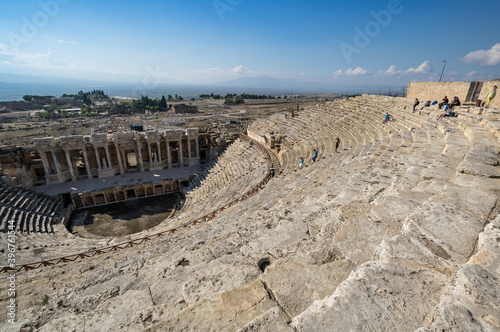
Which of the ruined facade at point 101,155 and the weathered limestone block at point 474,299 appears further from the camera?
the ruined facade at point 101,155

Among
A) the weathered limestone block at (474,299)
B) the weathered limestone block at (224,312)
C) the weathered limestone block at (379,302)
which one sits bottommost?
the weathered limestone block at (224,312)

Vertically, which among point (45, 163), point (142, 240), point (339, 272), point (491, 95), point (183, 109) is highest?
point (491, 95)

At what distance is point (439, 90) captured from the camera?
68.7ft

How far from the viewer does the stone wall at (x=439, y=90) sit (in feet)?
60.1

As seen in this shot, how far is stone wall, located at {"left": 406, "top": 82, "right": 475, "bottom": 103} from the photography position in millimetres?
18312

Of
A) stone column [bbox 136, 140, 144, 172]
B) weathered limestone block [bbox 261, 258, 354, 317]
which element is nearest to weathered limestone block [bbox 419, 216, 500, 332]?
weathered limestone block [bbox 261, 258, 354, 317]

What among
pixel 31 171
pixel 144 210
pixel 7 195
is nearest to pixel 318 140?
pixel 144 210

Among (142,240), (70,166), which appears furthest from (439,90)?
(70,166)

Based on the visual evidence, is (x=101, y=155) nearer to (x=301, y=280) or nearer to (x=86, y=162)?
(x=86, y=162)

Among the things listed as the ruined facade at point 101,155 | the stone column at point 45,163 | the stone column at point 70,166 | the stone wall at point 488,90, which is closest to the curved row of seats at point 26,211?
the ruined facade at point 101,155

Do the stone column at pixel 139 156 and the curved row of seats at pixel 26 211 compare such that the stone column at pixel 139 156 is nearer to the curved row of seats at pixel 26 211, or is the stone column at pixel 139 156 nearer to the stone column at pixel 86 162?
the stone column at pixel 86 162

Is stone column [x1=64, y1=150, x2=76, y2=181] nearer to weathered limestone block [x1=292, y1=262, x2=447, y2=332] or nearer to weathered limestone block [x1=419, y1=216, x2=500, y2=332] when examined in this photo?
weathered limestone block [x1=292, y1=262, x2=447, y2=332]

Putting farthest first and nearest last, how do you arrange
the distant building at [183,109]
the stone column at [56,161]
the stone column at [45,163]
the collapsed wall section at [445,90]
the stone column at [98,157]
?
1. the distant building at [183,109]
2. the stone column at [98,157]
3. the stone column at [56,161]
4. the stone column at [45,163]
5. the collapsed wall section at [445,90]

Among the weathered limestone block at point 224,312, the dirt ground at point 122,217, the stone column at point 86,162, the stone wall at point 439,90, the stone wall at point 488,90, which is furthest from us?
the stone column at point 86,162
